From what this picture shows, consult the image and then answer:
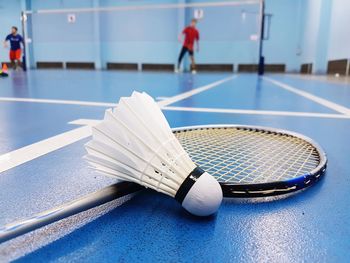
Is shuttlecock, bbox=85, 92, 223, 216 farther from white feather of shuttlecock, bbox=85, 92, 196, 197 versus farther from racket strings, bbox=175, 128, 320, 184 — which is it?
racket strings, bbox=175, 128, 320, 184

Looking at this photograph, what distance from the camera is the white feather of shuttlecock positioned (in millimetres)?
698

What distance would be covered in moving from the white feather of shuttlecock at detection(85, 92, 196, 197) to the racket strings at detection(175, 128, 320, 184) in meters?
0.23

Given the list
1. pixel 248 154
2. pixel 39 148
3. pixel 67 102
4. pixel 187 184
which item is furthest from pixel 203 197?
pixel 67 102

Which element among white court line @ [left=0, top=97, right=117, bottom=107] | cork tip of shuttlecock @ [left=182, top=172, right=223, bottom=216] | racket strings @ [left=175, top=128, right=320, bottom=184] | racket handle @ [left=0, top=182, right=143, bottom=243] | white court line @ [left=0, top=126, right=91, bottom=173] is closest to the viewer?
racket handle @ [left=0, top=182, right=143, bottom=243]

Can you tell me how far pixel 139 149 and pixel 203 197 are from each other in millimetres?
172

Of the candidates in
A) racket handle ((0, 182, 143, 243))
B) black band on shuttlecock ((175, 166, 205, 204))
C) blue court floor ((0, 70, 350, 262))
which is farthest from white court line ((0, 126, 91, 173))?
black band on shuttlecock ((175, 166, 205, 204))

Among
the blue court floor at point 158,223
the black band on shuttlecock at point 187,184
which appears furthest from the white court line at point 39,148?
the black band on shuttlecock at point 187,184

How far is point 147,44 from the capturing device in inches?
555

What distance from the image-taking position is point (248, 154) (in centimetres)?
120

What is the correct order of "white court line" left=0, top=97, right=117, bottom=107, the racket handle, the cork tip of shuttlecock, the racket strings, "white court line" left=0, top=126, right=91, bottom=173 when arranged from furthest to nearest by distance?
"white court line" left=0, top=97, right=117, bottom=107, "white court line" left=0, top=126, right=91, bottom=173, the racket strings, the cork tip of shuttlecock, the racket handle

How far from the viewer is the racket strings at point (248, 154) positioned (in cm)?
97

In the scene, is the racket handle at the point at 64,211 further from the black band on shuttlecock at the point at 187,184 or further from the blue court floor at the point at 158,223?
the black band on shuttlecock at the point at 187,184

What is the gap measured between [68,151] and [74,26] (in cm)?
1461

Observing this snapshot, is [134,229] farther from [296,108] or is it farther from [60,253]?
[296,108]
